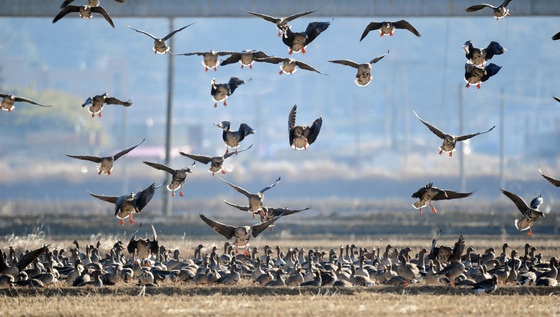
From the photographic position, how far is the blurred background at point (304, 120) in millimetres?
105250

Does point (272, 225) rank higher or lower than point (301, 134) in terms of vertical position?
lower

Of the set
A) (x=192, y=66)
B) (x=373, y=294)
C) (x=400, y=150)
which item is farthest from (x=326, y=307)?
(x=192, y=66)

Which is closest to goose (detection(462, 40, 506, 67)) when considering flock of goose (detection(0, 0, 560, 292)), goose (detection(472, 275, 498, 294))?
flock of goose (detection(0, 0, 560, 292))

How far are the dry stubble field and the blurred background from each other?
44.8m

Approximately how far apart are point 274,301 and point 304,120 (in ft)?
483

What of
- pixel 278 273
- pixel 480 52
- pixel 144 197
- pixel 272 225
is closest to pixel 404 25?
pixel 480 52

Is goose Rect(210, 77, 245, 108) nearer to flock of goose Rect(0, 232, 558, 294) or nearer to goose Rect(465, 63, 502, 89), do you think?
flock of goose Rect(0, 232, 558, 294)

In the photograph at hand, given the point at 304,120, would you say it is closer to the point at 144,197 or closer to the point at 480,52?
the point at 480,52

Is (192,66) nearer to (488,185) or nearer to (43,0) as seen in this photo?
(488,185)

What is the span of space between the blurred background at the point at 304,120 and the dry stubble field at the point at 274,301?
44.8 meters

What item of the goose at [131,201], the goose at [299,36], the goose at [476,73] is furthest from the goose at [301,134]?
the goose at [476,73]

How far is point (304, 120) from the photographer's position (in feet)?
547

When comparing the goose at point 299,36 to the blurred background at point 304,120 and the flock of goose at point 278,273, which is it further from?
the blurred background at point 304,120

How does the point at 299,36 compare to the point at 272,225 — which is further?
the point at 299,36
